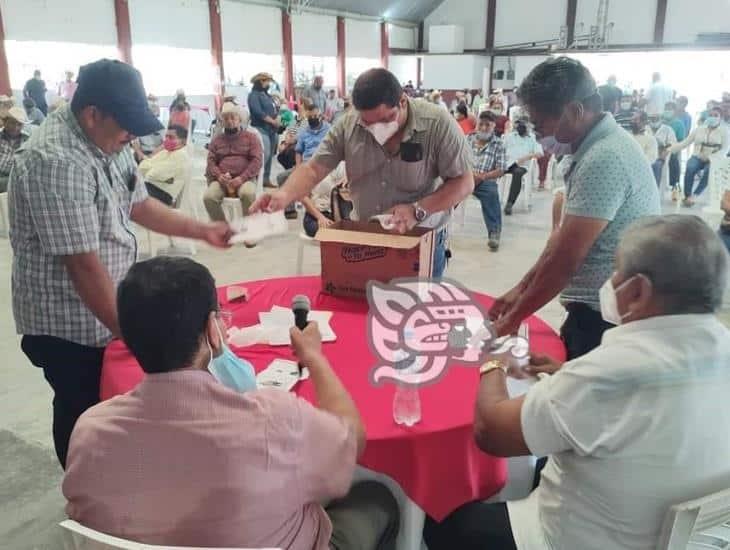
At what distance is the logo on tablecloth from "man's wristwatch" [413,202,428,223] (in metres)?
0.56

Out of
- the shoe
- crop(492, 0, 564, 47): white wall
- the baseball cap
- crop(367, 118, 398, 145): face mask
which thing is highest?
crop(492, 0, 564, 47): white wall

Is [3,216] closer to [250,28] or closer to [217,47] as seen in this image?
[217,47]

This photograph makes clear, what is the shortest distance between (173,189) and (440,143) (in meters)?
3.54

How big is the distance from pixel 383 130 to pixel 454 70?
18.0 metres

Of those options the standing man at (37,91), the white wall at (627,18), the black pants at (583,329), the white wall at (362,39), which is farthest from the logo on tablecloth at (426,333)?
the white wall at (627,18)

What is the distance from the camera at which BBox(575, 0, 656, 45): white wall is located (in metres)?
17.2

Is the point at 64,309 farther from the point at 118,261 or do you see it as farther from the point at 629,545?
the point at 629,545

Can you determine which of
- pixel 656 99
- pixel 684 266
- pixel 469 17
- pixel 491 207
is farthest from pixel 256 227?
pixel 469 17

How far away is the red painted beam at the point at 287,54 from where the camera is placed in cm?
1596

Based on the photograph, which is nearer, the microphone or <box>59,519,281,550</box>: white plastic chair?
<box>59,519,281,550</box>: white plastic chair

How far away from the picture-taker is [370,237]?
218 cm

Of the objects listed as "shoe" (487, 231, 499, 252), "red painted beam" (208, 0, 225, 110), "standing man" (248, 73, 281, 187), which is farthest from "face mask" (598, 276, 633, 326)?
"red painted beam" (208, 0, 225, 110)

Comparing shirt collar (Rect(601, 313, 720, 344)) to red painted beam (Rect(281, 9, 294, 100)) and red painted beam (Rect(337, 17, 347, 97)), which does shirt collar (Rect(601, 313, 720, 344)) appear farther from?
red painted beam (Rect(337, 17, 347, 97))

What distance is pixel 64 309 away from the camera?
175cm
